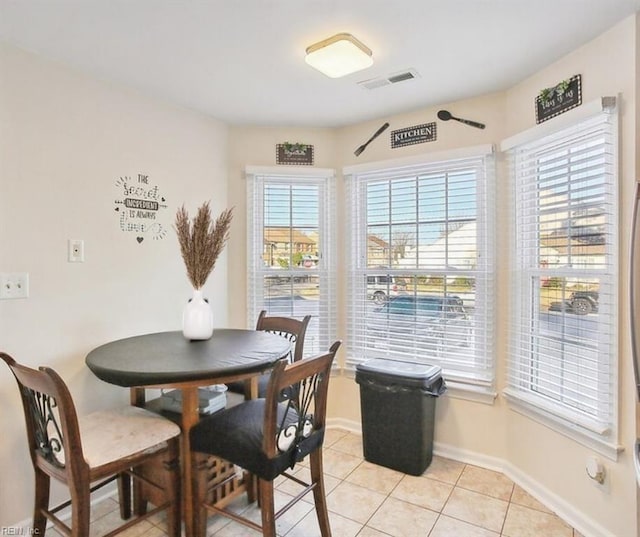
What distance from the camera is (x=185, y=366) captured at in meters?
1.73

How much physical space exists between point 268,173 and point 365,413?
6.24 ft

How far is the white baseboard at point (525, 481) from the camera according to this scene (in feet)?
6.35

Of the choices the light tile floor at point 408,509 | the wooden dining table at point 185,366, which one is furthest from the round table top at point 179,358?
the light tile floor at point 408,509

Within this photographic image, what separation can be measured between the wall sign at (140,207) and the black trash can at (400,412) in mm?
1648

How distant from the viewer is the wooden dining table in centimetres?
165

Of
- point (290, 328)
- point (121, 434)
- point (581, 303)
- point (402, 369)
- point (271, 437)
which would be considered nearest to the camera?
point (271, 437)

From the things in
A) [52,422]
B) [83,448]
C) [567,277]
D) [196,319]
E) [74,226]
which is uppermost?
[74,226]

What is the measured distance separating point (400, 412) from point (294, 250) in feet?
4.68

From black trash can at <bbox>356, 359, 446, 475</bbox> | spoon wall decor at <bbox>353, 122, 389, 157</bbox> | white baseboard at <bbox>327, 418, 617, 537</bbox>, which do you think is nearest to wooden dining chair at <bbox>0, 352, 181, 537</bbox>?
black trash can at <bbox>356, 359, 446, 475</bbox>

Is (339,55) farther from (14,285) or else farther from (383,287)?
(14,285)

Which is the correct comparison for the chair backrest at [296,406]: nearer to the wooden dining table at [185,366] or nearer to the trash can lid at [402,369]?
the wooden dining table at [185,366]

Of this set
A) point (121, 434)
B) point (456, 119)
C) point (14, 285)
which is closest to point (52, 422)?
point (121, 434)

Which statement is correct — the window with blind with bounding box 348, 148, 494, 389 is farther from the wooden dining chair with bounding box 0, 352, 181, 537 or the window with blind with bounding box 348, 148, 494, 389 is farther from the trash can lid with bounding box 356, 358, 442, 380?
the wooden dining chair with bounding box 0, 352, 181, 537

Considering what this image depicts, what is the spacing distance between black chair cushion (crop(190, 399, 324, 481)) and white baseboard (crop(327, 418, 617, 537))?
1.34m
